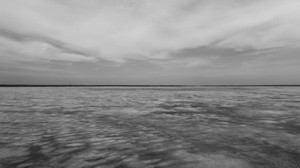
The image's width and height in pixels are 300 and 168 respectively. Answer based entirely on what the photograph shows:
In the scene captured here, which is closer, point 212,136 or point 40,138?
point 40,138

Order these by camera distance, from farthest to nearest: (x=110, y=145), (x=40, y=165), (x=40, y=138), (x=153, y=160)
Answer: (x=40, y=138) → (x=110, y=145) → (x=153, y=160) → (x=40, y=165)

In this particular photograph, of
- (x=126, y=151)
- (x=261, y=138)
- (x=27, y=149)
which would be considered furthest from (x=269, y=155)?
(x=27, y=149)

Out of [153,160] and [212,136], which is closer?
[153,160]

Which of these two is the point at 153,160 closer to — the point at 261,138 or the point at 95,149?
the point at 95,149

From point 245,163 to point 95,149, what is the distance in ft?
11.0

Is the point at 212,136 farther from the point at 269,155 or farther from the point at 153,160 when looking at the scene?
the point at 153,160

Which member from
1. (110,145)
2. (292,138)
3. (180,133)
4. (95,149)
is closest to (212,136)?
(180,133)

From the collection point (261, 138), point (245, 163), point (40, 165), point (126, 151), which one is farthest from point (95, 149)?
point (261, 138)

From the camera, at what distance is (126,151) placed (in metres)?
4.38

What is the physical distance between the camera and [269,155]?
4051mm

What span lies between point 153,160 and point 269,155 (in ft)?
8.45

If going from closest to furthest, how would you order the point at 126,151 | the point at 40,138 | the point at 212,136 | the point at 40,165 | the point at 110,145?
the point at 40,165, the point at 126,151, the point at 110,145, the point at 40,138, the point at 212,136

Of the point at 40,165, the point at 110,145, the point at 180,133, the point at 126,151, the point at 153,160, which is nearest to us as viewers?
the point at 40,165

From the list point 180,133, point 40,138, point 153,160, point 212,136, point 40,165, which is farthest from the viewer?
point 180,133
